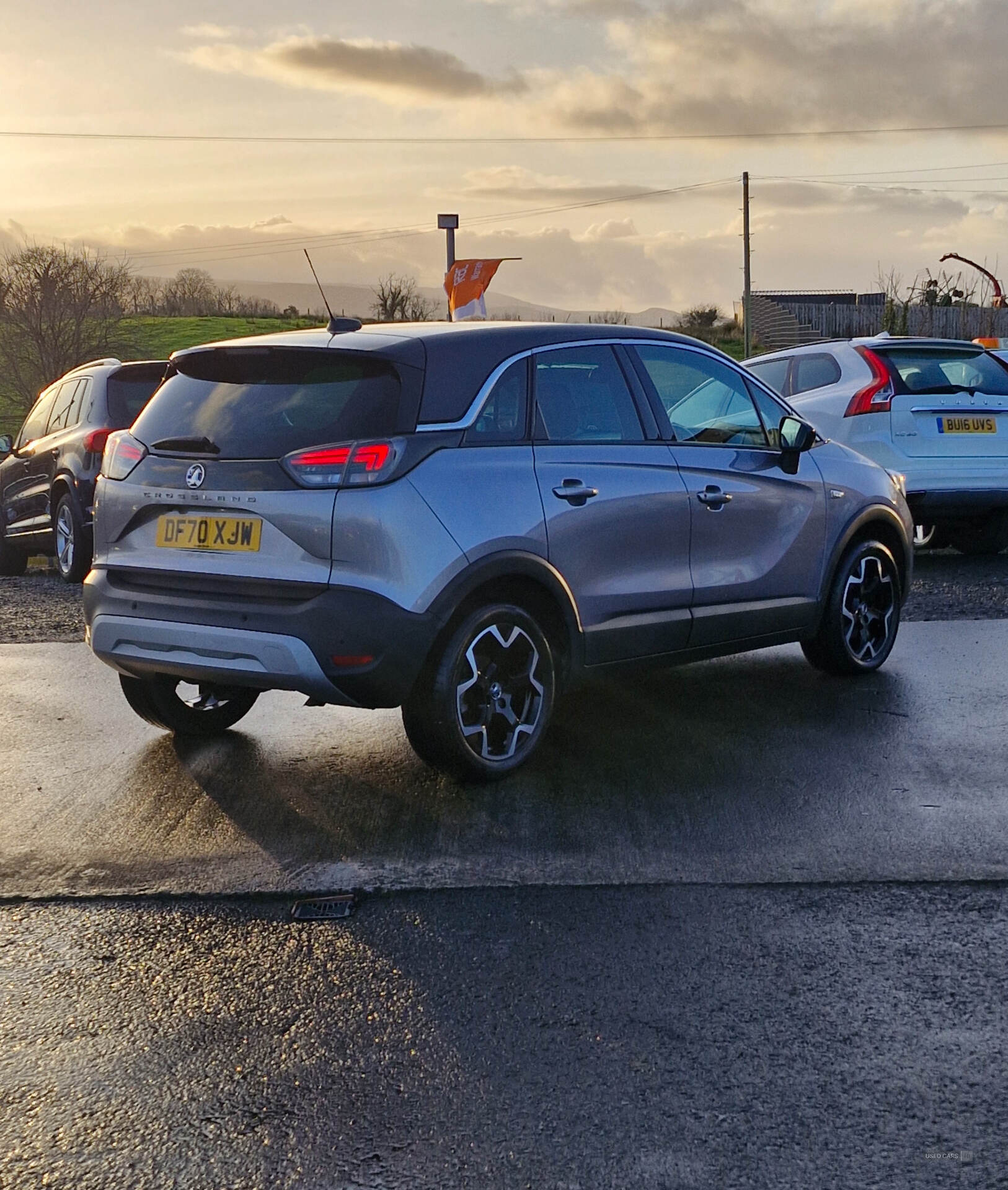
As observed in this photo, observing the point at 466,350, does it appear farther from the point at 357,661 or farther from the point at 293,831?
the point at 293,831

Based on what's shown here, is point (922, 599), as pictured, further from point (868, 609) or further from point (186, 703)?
point (186, 703)

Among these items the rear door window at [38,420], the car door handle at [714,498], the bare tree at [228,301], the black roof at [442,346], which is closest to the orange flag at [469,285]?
the rear door window at [38,420]

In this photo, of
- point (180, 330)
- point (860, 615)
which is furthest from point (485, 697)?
point (180, 330)

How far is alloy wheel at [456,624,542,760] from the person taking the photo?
549cm

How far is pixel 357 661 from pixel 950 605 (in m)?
6.28

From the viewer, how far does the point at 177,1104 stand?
3.15 meters

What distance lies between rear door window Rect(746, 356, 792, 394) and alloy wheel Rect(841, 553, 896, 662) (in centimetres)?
550

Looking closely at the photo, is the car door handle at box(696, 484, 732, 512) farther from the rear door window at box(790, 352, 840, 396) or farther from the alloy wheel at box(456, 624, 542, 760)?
the rear door window at box(790, 352, 840, 396)

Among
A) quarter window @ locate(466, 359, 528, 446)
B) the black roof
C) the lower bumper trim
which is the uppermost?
the black roof

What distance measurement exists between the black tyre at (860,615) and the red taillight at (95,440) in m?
6.97

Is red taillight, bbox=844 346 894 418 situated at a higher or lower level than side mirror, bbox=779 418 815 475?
lower

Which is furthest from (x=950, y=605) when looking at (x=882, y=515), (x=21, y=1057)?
(x=21, y=1057)

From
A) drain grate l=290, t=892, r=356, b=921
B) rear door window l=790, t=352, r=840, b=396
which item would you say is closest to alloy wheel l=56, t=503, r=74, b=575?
rear door window l=790, t=352, r=840, b=396

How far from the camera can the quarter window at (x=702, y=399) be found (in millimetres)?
6508
